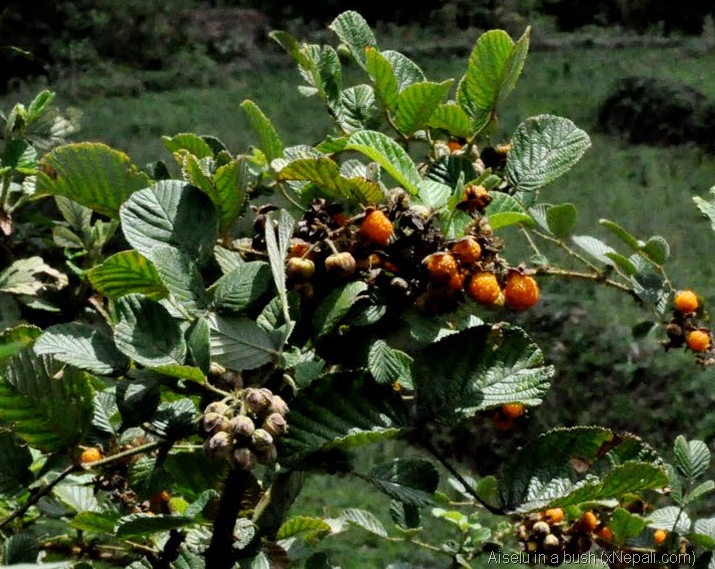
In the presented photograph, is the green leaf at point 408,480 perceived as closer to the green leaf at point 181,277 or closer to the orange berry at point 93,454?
the green leaf at point 181,277

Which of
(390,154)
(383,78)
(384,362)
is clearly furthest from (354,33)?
(384,362)

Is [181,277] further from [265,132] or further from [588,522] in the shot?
[588,522]

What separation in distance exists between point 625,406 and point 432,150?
6.75 ft

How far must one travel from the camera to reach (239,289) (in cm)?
51

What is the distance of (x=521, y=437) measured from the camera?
2666 mm

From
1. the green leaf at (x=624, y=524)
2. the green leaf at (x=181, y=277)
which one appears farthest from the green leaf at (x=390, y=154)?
the green leaf at (x=624, y=524)

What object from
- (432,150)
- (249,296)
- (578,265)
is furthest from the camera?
(578,265)

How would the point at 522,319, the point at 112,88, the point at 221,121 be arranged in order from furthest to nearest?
the point at 112,88 → the point at 221,121 → the point at 522,319

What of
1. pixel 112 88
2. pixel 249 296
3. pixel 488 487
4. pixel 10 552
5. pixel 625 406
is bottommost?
pixel 112 88

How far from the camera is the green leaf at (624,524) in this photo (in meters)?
0.75

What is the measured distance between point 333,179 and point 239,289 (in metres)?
0.08

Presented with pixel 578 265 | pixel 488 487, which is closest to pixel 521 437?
pixel 578 265

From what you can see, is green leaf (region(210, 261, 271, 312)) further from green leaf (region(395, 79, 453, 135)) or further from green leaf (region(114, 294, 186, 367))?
green leaf (region(395, 79, 453, 135))

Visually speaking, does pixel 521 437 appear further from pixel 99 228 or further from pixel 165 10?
pixel 165 10
